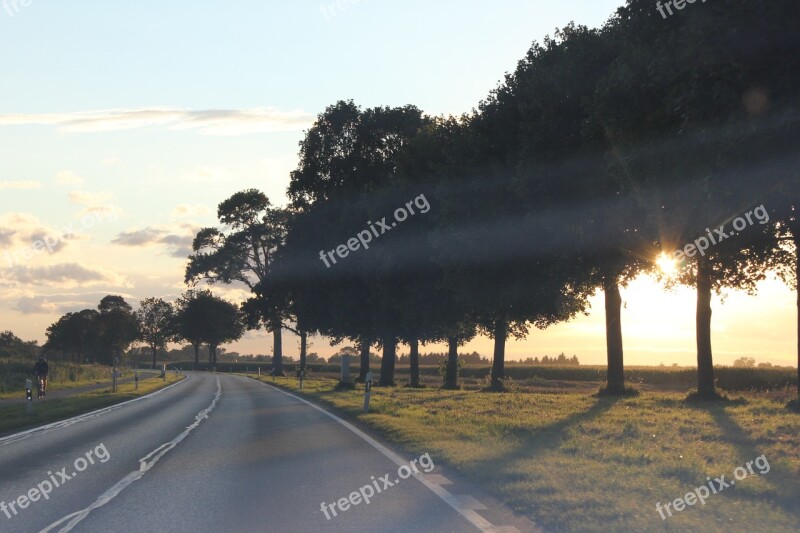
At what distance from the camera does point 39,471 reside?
479 inches

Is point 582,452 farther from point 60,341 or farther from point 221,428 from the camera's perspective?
point 60,341

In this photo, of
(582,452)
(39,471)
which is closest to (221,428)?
(39,471)

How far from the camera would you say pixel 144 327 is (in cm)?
16712

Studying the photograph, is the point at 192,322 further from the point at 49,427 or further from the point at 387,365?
the point at 49,427

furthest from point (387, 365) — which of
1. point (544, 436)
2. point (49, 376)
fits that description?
point (544, 436)

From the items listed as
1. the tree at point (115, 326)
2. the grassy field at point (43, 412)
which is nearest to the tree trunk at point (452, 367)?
the grassy field at point (43, 412)

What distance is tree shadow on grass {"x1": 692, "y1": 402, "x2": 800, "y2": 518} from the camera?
9.28 metres

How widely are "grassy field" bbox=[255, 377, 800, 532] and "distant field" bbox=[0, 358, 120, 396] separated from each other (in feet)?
89.2

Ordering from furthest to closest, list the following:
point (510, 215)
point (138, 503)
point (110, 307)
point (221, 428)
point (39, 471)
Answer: point (110, 307)
point (510, 215)
point (221, 428)
point (39, 471)
point (138, 503)

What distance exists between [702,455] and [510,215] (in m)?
12.4

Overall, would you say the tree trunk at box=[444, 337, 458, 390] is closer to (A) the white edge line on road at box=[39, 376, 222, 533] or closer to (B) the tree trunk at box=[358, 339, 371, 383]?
(B) the tree trunk at box=[358, 339, 371, 383]

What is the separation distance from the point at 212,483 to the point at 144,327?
6473 inches

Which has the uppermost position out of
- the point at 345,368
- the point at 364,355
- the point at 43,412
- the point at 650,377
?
the point at 364,355

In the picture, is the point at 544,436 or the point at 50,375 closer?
the point at 544,436
